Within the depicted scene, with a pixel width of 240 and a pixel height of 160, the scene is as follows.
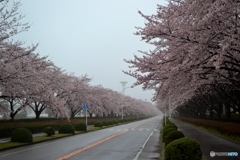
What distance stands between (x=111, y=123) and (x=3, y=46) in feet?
123

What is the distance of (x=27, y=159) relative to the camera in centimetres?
1259

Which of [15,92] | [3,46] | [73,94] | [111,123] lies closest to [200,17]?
[15,92]

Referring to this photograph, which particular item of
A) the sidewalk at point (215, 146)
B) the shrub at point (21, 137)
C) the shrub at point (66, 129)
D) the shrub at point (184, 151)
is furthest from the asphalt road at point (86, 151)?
the shrub at point (66, 129)

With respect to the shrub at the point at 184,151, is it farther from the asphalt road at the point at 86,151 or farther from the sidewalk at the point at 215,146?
the asphalt road at the point at 86,151

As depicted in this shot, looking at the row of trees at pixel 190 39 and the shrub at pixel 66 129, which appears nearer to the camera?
the row of trees at pixel 190 39

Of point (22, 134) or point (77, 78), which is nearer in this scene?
point (22, 134)

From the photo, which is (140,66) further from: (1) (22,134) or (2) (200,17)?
(1) (22,134)

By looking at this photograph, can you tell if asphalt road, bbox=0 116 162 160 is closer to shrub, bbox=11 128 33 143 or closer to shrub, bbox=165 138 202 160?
shrub, bbox=11 128 33 143

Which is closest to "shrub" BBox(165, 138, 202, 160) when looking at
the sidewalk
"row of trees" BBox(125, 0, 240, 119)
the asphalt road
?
"row of trees" BBox(125, 0, 240, 119)

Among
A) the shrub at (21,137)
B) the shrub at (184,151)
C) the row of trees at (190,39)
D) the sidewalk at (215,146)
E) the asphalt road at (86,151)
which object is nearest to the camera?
the shrub at (184,151)

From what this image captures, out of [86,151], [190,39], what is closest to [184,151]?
[190,39]

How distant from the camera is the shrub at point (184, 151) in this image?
770 centimetres

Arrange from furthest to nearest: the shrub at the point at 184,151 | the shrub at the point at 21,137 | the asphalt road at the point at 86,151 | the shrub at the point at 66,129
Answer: the shrub at the point at 66,129 < the shrub at the point at 21,137 < the asphalt road at the point at 86,151 < the shrub at the point at 184,151

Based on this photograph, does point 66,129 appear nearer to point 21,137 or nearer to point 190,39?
point 21,137
